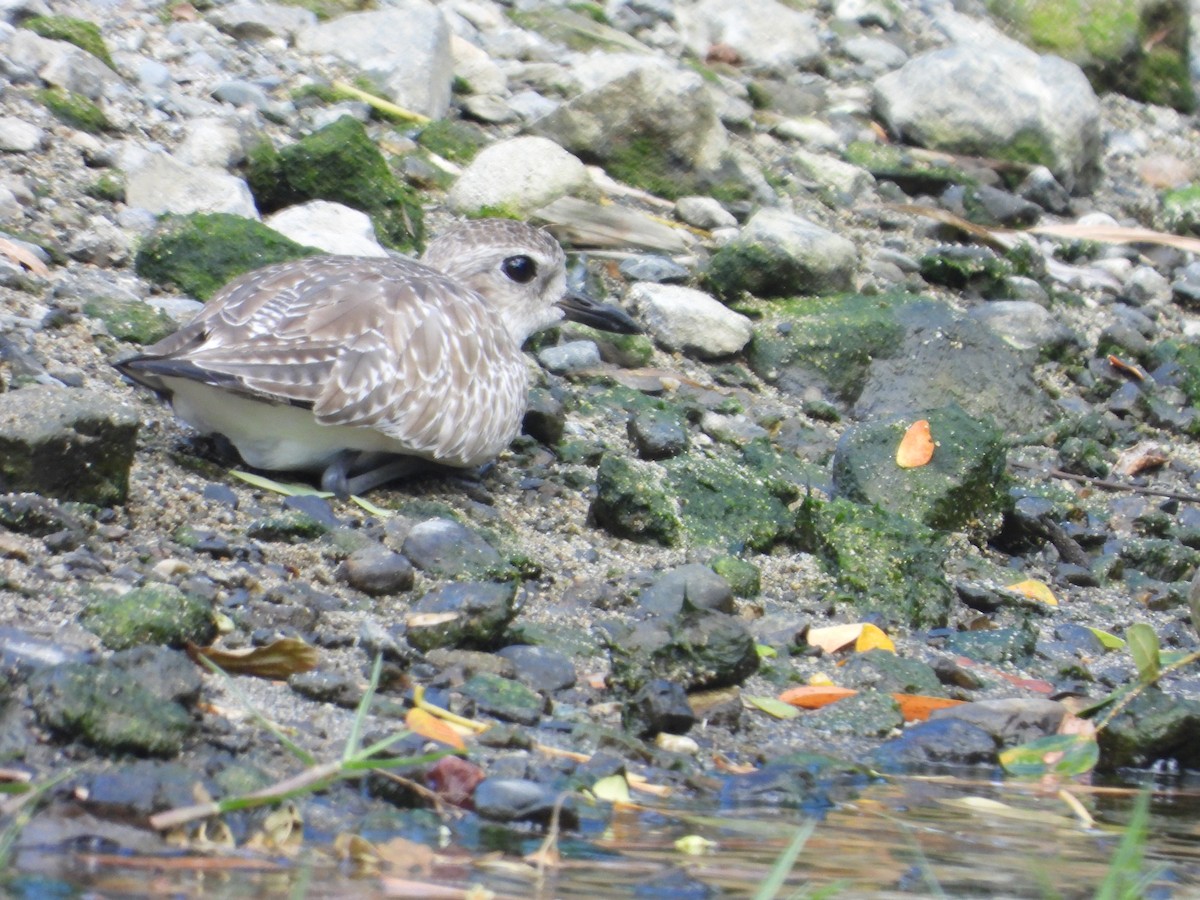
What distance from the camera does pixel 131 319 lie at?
5.46 m

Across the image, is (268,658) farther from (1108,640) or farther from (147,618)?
(1108,640)

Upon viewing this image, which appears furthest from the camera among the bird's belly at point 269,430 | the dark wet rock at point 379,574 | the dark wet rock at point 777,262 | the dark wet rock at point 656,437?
the dark wet rock at point 777,262

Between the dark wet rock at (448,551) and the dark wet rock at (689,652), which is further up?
the dark wet rock at (689,652)

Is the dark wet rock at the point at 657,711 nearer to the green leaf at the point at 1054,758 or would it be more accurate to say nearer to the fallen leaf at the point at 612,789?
the fallen leaf at the point at 612,789

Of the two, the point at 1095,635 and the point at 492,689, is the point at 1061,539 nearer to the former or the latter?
the point at 1095,635

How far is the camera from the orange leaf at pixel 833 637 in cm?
461

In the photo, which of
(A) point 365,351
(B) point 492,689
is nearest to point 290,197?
(A) point 365,351

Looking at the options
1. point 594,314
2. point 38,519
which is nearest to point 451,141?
point 594,314

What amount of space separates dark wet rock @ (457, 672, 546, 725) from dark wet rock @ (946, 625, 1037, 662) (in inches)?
63.3

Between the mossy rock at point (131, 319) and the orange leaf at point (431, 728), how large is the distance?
2463mm

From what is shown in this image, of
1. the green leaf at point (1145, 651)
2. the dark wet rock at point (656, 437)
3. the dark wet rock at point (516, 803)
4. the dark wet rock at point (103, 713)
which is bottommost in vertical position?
the dark wet rock at point (656, 437)

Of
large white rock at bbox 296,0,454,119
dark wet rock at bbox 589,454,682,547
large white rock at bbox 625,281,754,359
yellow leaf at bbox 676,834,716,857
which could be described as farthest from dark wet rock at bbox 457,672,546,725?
large white rock at bbox 296,0,454,119

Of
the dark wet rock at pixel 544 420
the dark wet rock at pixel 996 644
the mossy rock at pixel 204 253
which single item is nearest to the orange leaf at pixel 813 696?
the dark wet rock at pixel 996 644

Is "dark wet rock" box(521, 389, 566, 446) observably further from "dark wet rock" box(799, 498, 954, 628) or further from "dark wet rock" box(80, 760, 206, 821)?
"dark wet rock" box(80, 760, 206, 821)
